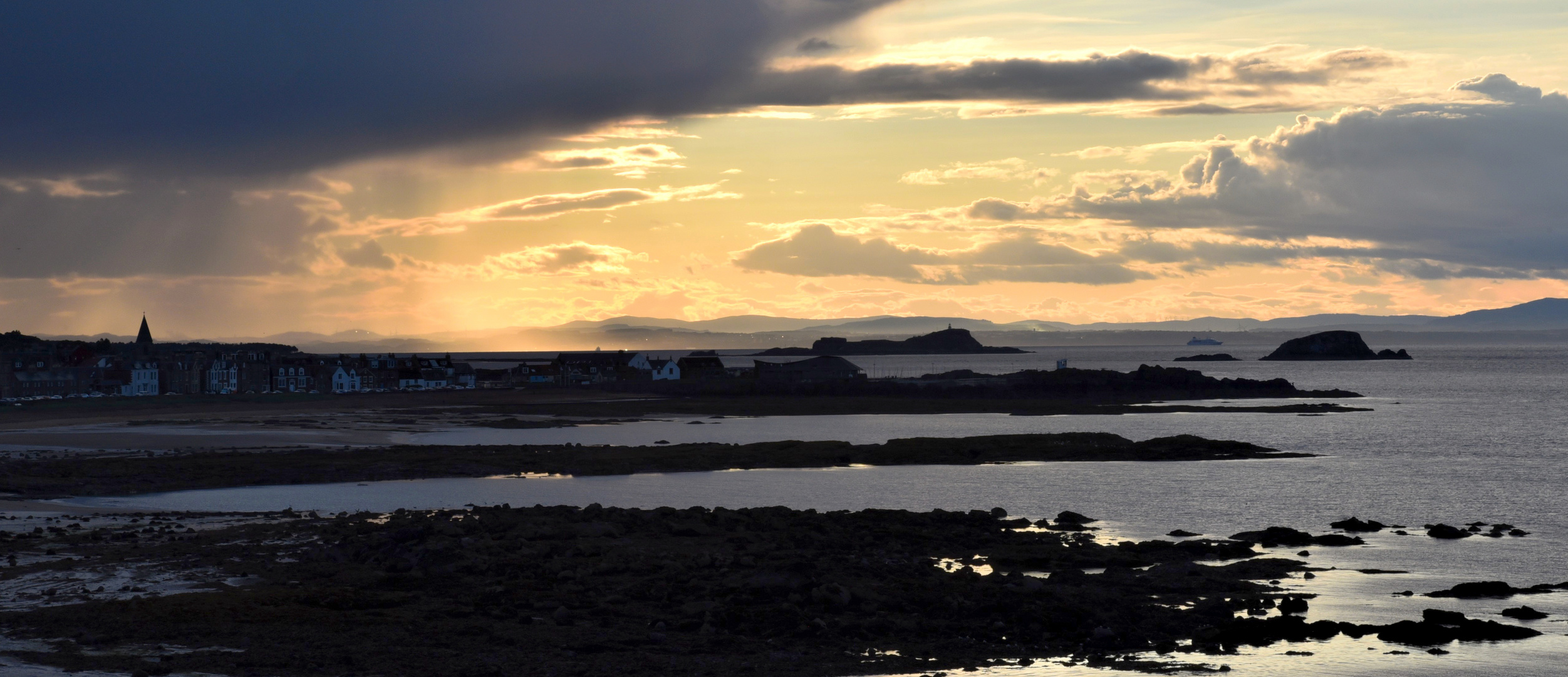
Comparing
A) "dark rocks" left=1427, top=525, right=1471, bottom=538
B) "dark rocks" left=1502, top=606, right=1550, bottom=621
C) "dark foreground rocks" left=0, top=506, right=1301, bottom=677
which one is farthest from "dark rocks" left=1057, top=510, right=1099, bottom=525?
"dark rocks" left=1502, top=606, right=1550, bottom=621

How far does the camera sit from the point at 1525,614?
20781 millimetres

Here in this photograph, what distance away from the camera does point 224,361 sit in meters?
143

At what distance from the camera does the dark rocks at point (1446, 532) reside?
101ft

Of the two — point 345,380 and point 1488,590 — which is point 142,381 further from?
point 1488,590

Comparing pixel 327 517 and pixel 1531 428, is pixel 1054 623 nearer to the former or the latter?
pixel 327 517

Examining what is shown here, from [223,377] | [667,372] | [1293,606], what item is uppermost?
[223,377]

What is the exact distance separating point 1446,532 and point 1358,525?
2120mm

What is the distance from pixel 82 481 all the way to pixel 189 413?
58.5m

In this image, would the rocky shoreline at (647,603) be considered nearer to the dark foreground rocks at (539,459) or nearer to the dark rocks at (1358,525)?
the dark rocks at (1358,525)

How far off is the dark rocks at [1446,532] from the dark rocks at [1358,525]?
123 cm

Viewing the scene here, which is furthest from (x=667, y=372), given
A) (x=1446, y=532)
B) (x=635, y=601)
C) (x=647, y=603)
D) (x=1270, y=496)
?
(x=647, y=603)

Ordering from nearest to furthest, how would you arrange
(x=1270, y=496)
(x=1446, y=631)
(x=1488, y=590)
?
(x=1446, y=631), (x=1488, y=590), (x=1270, y=496)

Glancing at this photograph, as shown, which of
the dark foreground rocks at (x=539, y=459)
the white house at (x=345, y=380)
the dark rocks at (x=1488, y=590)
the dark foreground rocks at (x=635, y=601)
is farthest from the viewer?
the white house at (x=345, y=380)

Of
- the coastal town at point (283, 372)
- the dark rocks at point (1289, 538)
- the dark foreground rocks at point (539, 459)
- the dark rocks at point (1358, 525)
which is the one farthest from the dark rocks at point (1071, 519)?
the coastal town at point (283, 372)
